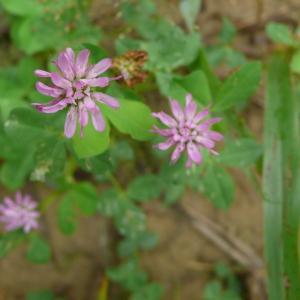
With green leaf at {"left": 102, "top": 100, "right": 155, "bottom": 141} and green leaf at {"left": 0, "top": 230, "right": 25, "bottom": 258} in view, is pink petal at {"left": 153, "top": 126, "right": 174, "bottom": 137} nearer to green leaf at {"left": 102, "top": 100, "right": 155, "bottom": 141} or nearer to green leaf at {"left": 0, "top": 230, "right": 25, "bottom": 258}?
green leaf at {"left": 102, "top": 100, "right": 155, "bottom": 141}

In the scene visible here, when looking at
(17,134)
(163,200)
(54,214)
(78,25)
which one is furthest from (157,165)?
(17,134)

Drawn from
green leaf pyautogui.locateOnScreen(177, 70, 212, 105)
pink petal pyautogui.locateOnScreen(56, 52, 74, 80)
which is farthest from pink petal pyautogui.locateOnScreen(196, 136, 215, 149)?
pink petal pyautogui.locateOnScreen(56, 52, 74, 80)

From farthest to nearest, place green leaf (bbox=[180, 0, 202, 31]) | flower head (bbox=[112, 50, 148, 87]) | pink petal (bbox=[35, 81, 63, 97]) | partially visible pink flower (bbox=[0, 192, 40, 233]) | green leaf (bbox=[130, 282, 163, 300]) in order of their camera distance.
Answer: green leaf (bbox=[130, 282, 163, 300]) < green leaf (bbox=[180, 0, 202, 31]) < partially visible pink flower (bbox=[0, 192, 40, 233]) < flower head (bbox=[112, 50, 148, 87]) < pink petal (bbox=[35, 81, 63, 97])

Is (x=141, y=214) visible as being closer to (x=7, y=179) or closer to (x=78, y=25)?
(x=7, y=179)

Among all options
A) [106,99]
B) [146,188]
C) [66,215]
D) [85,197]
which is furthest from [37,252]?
[106,99]

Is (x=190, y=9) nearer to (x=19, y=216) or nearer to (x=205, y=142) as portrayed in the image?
(x=205, y=142)

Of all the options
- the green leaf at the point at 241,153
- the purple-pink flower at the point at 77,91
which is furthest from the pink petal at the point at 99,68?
the green leaf at the point at 241,153

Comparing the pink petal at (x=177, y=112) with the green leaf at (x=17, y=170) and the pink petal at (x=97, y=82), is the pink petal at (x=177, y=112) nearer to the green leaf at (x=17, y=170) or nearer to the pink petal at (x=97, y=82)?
the pink petal at (x=97, y=82)
